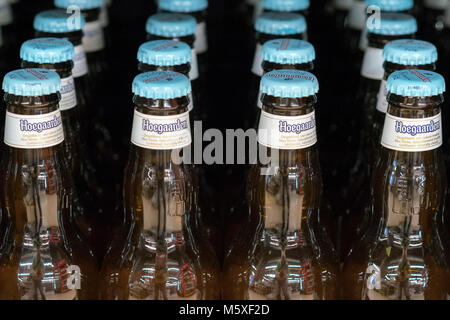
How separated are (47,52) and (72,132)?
0.20 meters

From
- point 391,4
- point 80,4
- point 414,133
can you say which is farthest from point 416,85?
point 80,4

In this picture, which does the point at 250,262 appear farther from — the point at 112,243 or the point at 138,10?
the point at 138,10

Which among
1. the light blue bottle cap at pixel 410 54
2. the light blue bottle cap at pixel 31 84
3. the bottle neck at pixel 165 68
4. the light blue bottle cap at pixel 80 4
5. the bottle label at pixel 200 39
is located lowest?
the bottle label at pixel 200 39

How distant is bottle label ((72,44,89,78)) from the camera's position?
1462 mm

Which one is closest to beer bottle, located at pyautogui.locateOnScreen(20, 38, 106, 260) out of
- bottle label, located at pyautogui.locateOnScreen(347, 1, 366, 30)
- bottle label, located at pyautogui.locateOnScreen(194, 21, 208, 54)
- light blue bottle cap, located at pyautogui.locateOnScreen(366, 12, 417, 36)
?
bottle label, located at pyautogui.locateOnScreen(194, 21, 208, 54)

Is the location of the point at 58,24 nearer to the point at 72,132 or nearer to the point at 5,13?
the point at 72,132

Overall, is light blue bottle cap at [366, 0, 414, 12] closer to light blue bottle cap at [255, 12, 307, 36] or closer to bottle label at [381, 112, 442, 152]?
light blue bottle cap at [255, 12, 307, 36]

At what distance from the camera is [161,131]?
42.1 inches

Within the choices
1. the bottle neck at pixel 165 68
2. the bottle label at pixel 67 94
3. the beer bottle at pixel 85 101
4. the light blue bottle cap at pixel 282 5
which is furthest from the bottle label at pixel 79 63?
the light blue bottle cap at pixel 282 5

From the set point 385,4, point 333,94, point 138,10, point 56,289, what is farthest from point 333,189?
point 138,10

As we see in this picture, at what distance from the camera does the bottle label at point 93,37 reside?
1648mm

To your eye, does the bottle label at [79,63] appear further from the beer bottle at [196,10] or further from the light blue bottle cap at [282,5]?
the light blue bottle cap at [282,5]

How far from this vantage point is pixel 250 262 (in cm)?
122

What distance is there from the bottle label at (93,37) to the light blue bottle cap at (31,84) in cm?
56
